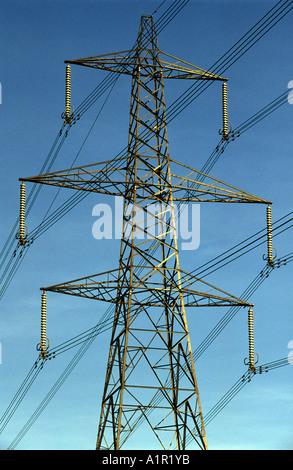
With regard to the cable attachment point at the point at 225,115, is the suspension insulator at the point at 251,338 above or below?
below

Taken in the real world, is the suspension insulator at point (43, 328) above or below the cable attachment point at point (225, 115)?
below

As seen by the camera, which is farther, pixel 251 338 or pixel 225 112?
pixel 225 112

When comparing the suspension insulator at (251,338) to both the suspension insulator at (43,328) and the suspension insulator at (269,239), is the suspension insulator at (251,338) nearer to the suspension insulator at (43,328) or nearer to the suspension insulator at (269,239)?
the suspension insulator at (269,239)

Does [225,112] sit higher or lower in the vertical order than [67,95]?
lower

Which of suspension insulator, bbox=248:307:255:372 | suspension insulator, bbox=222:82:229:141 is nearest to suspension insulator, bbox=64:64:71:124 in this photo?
suspension insulator, bbox=222:82:229:141

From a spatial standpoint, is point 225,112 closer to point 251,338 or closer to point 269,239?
point 269,239

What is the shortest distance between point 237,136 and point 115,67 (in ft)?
25.5

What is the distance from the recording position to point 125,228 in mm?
54719

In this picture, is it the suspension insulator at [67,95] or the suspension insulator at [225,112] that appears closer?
the suspension insulator at [225,112]

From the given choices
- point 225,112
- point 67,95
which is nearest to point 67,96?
point 67,95

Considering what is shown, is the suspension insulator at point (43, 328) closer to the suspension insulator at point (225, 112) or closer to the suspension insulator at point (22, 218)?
the suspension insulator at point (22, 218)

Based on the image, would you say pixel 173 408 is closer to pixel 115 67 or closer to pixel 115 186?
pixel 115 186

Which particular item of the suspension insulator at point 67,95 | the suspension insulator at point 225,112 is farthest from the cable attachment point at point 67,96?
the suspension insulator at point 225,112

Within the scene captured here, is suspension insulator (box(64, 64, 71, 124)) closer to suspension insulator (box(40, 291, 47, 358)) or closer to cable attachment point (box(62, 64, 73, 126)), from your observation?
cable attachment point (box(62, 64, 73, 126))
